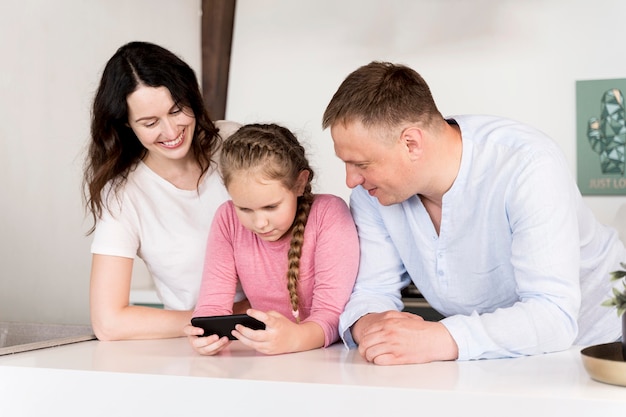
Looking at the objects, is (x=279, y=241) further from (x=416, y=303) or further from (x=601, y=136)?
(x=601, y=136)

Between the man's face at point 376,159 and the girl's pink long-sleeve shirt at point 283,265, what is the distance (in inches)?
7.0

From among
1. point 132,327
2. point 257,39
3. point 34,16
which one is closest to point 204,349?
point 132,327

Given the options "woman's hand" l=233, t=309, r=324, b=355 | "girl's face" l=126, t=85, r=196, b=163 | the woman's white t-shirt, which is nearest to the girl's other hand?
"woman's hand" l=233, t=309, r=324, b=355

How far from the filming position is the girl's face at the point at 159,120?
2.02 meters

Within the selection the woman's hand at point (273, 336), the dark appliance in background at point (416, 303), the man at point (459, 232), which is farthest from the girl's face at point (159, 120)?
the dark appliance in background at point (416, 303)

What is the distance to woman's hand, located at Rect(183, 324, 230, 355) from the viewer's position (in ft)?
5.44

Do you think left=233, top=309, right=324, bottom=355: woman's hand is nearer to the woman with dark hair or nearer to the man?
the man

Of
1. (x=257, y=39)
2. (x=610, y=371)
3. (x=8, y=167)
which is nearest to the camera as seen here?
(x=610, y=371)

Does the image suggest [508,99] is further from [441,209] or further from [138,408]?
[138,408]

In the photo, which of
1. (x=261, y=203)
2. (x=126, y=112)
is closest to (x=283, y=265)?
(x=261, y=203)

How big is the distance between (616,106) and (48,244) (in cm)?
264

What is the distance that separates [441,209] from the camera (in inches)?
71.2

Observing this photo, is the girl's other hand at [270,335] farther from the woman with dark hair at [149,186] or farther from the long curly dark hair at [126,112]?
the long curly dark hair at [126,112]

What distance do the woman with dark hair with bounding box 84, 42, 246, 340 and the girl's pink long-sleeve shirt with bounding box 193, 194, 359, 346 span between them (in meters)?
0.15
